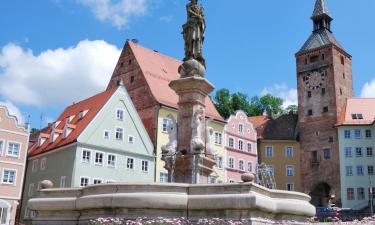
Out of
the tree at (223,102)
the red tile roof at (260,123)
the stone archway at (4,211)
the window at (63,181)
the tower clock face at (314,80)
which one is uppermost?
the tower clock face at (314,80)

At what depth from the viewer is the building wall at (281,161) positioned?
2335 inches

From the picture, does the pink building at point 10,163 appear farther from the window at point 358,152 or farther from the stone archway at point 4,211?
the window at point 358,152

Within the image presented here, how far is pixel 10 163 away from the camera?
38875 millimetres

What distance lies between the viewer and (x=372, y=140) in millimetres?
55750

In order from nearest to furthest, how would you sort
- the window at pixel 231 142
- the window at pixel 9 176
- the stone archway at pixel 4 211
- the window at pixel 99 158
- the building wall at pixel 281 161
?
the stone archway at pixel 4 211 → the window at pixel 9 176 → the window at pixel 99 158 → the window at pixel 231 142 → the building wall at pixel 281 161

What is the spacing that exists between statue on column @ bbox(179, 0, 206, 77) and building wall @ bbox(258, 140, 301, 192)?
143ft

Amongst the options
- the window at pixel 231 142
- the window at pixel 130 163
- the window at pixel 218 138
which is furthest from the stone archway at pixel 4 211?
the window at pixel 231 142

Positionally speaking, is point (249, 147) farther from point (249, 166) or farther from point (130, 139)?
point (130, 139)

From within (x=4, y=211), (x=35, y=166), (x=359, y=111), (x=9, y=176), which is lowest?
(x=4, y=211)

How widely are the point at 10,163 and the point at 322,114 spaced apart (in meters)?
37.2

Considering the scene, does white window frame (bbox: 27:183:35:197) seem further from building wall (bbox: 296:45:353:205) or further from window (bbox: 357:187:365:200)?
window (bbox: 357:187:365:200)

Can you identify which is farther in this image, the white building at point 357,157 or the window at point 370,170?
the window at point 370,170

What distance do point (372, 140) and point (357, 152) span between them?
226 centimetres

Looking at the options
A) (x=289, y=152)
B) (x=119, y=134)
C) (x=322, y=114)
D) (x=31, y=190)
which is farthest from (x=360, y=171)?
(x=31, y=190)
